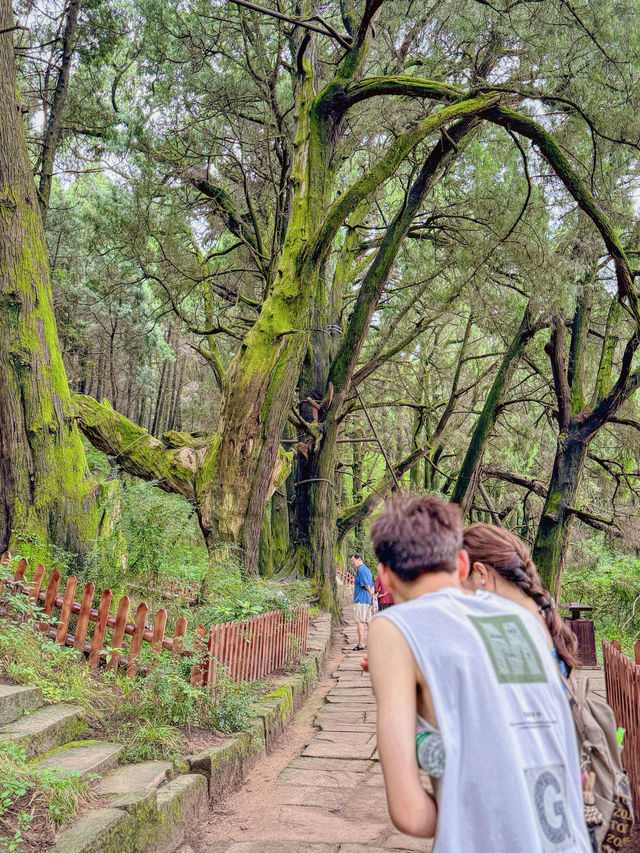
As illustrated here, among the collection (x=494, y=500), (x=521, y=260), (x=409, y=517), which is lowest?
(x=409, y=517)

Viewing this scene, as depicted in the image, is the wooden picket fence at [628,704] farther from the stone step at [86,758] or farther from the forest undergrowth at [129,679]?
the stone step at [86,758]

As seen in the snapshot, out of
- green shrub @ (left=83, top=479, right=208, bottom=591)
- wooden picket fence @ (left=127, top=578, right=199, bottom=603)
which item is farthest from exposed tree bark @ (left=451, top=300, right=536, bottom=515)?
green shrub @ (left=83, top=479, right=208, bottom=591)

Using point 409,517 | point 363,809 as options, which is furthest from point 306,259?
point 409,517

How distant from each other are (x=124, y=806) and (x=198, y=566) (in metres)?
6.95

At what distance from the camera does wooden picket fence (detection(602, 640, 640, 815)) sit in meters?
4.58

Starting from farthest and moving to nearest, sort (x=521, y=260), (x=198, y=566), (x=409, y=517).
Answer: (x=521, y=260) < (x=198, y=566) < (x=409, y=517)

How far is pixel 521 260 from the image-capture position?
1189cm

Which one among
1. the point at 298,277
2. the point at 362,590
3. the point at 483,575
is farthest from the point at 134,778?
the point at 362,590

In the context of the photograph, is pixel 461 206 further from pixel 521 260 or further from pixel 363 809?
pixel 363 809

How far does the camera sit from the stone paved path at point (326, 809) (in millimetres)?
4344

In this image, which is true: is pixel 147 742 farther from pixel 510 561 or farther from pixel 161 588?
pixel 510 561

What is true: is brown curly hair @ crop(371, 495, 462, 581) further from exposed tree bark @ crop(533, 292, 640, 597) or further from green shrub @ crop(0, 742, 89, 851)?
exposed tree bark @ crop(533, 292, 640, 597)

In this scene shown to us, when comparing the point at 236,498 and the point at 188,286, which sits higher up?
the point at 188,286

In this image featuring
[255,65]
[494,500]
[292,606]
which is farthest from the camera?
[494,500]
